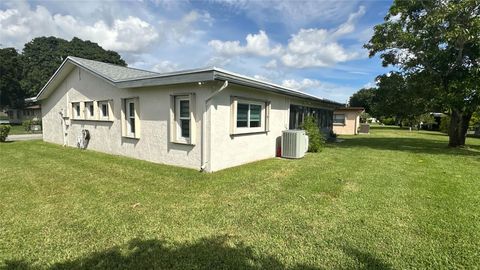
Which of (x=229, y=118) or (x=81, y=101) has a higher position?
(x=81, y=101)

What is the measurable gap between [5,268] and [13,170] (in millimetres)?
6094

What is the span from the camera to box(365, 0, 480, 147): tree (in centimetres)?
1106

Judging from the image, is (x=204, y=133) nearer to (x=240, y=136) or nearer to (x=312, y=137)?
(x=240, y=136)

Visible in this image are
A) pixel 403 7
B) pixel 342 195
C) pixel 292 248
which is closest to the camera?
pixel 292 248

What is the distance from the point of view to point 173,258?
9.85 feet

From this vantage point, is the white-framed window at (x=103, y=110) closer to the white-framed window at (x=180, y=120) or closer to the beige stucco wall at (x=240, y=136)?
the white-framed window at (x=180, y=120)

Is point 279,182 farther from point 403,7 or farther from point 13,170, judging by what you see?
point 403,7

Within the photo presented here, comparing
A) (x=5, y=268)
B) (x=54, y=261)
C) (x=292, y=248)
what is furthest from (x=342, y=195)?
(x=5, y=268)

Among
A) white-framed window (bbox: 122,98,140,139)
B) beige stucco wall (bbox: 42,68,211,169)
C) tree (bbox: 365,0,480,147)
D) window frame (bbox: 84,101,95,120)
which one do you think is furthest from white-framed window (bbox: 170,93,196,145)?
tree (bbox: 365,0,480,147)

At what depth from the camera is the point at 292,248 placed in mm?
3281

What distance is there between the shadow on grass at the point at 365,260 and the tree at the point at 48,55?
157 feet

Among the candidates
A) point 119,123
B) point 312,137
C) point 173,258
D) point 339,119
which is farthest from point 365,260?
point 339,119

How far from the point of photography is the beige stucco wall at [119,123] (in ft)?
24.9

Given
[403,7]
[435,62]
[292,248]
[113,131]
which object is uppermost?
[403,7]
